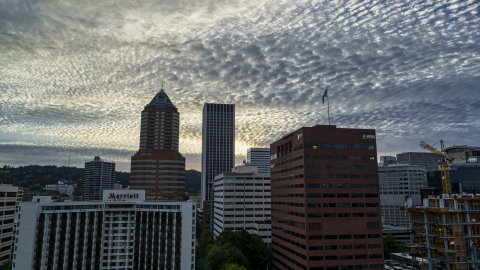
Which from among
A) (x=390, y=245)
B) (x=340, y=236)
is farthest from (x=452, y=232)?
(x=390, y=245)

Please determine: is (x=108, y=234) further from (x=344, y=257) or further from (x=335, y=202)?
(x=344, y=257)

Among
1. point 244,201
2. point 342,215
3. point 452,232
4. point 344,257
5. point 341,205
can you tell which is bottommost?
point 344,257

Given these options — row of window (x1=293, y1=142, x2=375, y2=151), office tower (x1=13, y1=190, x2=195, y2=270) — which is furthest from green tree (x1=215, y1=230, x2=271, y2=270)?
row of window (x1=293, y1=142, x2=375, y2=151)

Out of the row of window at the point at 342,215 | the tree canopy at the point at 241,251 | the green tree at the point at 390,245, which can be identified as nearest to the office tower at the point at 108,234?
the tree canopy at the point at 241,251

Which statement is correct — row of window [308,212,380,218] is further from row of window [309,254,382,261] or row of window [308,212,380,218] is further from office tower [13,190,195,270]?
office tower [13,190,195,270]

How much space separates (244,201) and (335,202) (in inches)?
3160

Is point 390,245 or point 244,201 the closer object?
point 390,245

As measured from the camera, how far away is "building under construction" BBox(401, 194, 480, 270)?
116 m

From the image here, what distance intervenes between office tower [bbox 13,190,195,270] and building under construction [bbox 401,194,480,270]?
292 feet

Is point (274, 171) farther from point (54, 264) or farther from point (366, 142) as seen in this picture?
point (54, 264)

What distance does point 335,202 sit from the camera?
10706cm

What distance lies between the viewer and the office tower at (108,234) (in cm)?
9919

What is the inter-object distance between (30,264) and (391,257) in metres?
148

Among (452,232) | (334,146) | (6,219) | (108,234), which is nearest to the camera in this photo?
(334,146)
